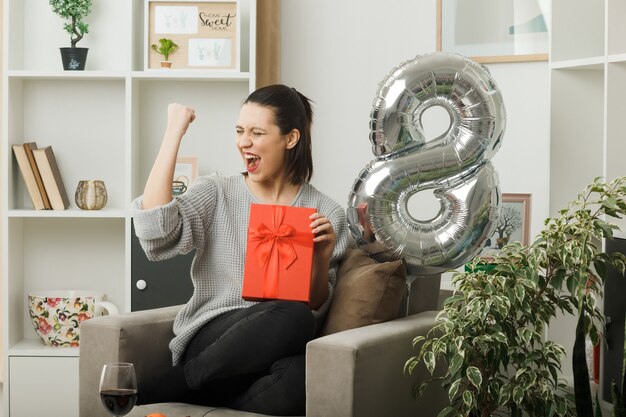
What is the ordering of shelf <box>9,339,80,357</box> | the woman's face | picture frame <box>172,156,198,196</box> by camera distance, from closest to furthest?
the woman's face < shelf <box>9,339,80,357</box> < picture frame <box>172,156,198,196</box>

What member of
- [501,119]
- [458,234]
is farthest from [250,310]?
[501,119]

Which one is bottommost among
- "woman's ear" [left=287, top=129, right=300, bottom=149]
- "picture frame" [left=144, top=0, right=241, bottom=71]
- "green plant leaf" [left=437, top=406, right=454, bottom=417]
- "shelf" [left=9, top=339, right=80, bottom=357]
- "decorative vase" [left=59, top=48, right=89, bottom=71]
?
"shelf" [left=9, top=339, right=80, bottom=357]

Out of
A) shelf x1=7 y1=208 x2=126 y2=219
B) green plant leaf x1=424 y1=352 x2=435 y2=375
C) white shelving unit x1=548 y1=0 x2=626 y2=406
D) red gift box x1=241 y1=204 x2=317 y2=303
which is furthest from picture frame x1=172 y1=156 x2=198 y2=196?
green plant leaf x1=424 y1=352 x2=435 y2=375

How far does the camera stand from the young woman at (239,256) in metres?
2.19

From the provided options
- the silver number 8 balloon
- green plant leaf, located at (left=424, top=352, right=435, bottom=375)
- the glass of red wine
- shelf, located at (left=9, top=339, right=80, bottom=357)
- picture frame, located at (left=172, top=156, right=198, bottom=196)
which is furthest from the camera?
picture frame, located at (left=172, top=156, right=198, bottom=196)

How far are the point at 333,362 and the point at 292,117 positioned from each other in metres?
0.83

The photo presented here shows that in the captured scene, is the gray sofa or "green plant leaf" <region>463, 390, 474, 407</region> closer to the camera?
the gray sofa

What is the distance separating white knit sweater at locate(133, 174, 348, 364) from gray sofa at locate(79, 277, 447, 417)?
0.10 m

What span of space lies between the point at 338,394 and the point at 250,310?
42cm

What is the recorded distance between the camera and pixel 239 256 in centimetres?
250

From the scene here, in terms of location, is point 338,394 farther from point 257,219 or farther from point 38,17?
point 38,17

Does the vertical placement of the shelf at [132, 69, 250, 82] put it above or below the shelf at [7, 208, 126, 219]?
above

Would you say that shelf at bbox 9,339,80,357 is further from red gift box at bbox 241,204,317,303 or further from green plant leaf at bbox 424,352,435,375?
green plant leaf at bbox 424,352,435,375

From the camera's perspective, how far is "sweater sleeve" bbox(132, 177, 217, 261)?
7.75ft
